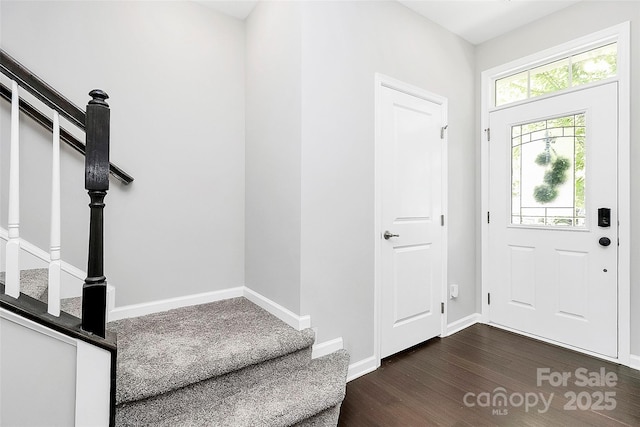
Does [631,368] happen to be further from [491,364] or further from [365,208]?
[365,208]

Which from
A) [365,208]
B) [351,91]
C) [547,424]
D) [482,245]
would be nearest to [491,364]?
[547,424]

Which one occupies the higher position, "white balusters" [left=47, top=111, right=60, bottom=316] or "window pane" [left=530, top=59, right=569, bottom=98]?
"window pane" [left=530, top=59, right=569, bottom=98]

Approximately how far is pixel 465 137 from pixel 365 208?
5.13ft

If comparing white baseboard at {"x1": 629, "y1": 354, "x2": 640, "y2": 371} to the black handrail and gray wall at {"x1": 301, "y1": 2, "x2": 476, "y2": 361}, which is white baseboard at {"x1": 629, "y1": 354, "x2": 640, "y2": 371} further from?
the black handrail

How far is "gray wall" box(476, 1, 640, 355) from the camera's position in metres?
2.24

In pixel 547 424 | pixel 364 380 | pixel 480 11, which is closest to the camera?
pixel 547 424

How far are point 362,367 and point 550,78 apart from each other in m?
2.95

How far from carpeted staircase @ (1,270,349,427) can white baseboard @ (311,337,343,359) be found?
1.6 inches

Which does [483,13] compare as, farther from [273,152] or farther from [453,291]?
[453,291]

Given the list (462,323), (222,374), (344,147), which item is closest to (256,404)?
(222,374)

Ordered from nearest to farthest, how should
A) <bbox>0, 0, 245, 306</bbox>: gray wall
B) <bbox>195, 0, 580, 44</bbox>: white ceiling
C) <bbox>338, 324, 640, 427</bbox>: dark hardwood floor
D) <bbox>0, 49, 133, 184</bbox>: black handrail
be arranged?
<bbox>0, 49, 133, 184</bbox>: black handrail → <bbox>338, 324, 640, 427</bbox>: dark hardwood floor → <bbox>0, 0, 245, 306</bbox>: gray wall → <bbox>195, 0, 580, 44</bbox>: white ceiling

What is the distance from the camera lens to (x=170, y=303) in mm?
2305

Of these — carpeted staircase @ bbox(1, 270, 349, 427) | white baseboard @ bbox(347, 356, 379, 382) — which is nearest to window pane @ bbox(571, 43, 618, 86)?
white baseboard @ bbox(347, 356, 379, 382)

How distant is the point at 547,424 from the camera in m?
1.69
